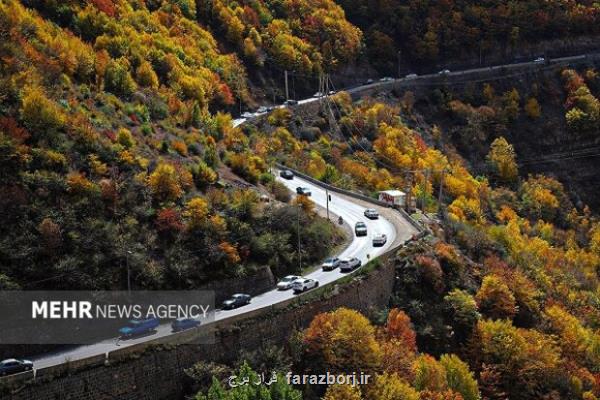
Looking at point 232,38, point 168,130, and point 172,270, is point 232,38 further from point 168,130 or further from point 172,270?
point 172,270

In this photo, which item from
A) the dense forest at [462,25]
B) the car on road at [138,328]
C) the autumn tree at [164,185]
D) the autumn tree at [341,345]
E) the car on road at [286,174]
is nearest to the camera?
the car on road at [138,328]

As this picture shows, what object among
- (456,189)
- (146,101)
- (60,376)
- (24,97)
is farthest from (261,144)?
(60,376)

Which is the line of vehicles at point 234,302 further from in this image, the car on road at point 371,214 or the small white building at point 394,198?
the small white building at point 394,198

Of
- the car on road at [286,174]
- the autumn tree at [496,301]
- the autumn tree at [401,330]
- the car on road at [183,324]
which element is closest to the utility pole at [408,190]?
the car on road at [286,174]

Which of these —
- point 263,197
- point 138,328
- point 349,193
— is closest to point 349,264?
point 263,197

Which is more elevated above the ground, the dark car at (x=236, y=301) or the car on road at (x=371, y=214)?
the car on road at (x=371, y=214)

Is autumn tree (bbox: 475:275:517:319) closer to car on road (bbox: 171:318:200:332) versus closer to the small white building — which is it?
the small white building

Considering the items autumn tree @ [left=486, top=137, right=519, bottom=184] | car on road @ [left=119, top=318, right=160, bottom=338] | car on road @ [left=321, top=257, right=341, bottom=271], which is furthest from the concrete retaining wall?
autumn tree @ [left=486, top=137, right=519, bottom=184]
